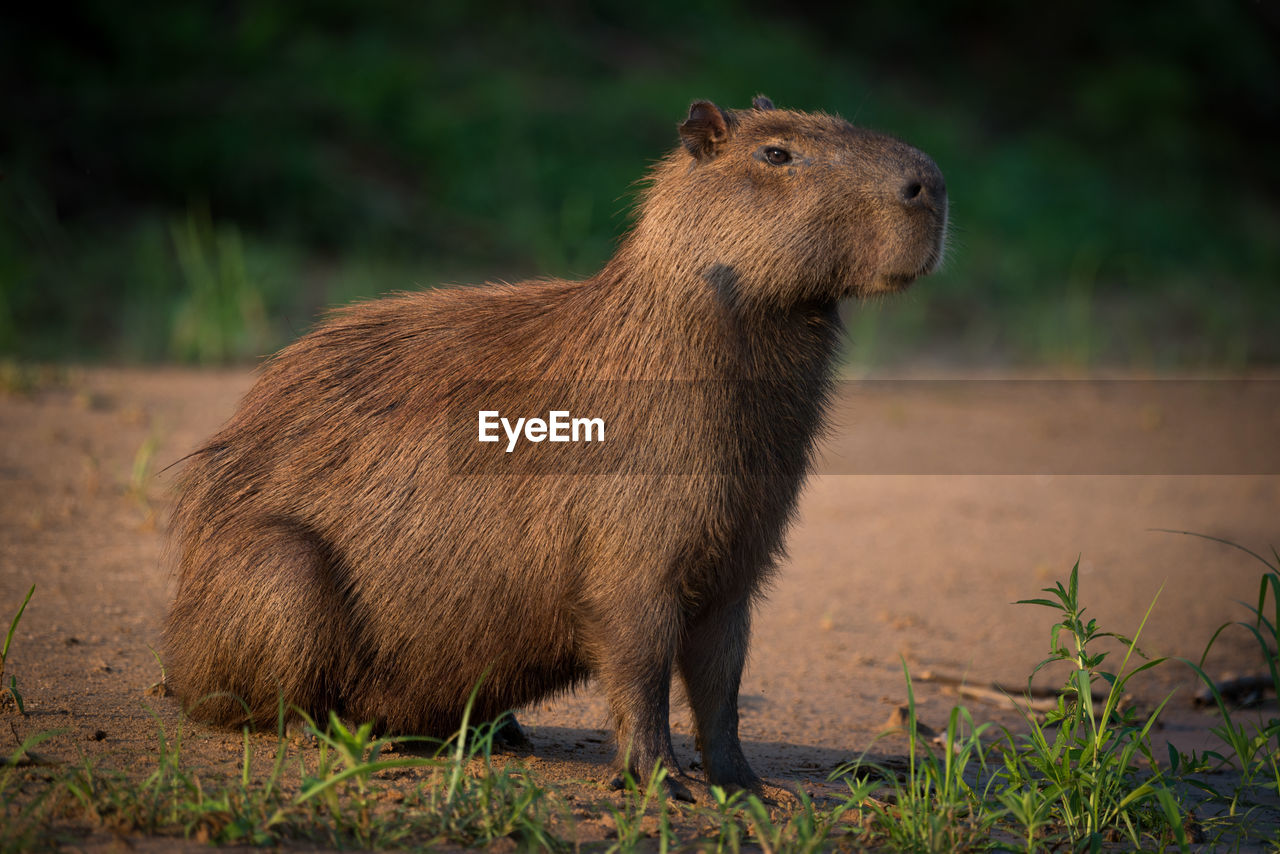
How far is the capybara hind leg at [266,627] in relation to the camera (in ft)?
10.3

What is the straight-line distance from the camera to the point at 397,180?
43.0ft

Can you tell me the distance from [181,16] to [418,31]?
3.91 meters

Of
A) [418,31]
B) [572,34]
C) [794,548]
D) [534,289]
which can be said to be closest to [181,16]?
[418,31]

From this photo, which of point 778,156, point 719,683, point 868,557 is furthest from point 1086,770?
point 868,557

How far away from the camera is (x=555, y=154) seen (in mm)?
13906

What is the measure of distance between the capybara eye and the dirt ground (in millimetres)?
919

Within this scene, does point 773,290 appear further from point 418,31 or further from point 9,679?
point 418,31

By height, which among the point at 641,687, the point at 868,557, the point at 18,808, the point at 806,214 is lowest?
the point at 18,808

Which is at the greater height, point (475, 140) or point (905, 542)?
point (475, 140)

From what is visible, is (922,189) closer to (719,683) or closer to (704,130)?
(704,130)

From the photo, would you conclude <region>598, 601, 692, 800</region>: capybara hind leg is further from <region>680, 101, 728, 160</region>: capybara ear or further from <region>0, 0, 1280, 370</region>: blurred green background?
<region>0, 0, 1280, 370</region>: blurred green background

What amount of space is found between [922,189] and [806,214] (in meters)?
0.28

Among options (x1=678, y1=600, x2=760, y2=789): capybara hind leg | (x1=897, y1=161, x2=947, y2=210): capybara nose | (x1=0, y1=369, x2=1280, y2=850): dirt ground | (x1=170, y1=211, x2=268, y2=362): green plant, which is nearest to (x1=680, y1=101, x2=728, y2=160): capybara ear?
(x1=897, y1=161, x2=947, y2=210): capybara nose

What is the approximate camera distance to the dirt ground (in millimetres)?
3789
